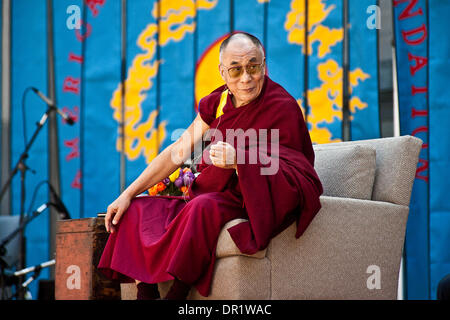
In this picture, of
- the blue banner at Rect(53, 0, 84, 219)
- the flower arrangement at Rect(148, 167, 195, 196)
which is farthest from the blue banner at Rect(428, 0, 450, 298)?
the blue banner at Rect(53, 0, 84, 219)

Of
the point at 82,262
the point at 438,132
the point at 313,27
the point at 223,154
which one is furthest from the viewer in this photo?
the point at 313,27

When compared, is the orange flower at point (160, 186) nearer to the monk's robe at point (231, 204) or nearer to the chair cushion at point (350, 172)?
the monk's robe at point (231, 204)

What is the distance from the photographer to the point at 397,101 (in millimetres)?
3043

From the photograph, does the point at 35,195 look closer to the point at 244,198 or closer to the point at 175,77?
the point at 175,77

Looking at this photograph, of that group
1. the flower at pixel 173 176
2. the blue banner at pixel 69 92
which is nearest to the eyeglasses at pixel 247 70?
the flower at pixel 173 176

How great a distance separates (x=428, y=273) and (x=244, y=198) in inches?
63.1

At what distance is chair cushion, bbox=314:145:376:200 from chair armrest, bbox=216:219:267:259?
59cm

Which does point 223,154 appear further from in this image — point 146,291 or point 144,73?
point 144,73

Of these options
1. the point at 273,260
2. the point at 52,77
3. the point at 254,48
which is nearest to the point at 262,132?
the point at 254,48

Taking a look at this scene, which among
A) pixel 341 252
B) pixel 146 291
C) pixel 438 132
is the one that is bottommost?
pixel 146 291

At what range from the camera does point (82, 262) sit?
236 cm

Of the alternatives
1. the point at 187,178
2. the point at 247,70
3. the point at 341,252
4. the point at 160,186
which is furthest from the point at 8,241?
the point at 341,252

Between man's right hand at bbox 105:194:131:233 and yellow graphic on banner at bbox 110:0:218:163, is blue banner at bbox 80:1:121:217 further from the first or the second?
man's right hand at bbox 105:194:131:233

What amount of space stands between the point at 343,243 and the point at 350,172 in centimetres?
35
